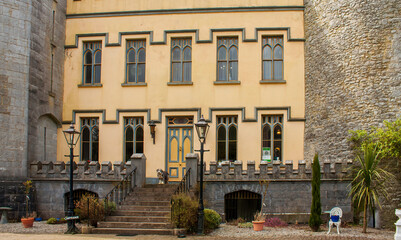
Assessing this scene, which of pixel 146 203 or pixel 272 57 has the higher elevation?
pixel 272 57

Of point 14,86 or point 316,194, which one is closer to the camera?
point 316,194

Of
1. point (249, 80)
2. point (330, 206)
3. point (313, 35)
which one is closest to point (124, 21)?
point (249, 80)

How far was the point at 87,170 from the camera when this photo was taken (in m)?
20.4

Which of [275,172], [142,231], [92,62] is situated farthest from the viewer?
[92,62]

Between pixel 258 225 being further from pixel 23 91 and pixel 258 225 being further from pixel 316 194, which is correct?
pixel 23 91

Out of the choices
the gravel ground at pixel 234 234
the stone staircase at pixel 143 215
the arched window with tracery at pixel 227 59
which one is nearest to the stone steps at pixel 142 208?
the stone staircase at pixel 143 215

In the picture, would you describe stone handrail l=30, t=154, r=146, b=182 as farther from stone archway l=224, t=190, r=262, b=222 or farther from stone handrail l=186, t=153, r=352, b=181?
stone archway l=224, t=190, r=262, b=222

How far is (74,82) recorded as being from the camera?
77.0ft

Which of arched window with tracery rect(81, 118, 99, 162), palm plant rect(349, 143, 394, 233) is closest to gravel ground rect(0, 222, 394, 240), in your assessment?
palm plant rect(349, 143, 394, 233)

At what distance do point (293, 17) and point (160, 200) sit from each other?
10875 mm

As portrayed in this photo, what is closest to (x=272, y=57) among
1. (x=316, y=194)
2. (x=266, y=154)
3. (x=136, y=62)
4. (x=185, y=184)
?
(x=266, y=154)

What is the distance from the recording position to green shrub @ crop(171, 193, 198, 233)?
15.9 meters

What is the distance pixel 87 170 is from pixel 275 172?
7.96 metres

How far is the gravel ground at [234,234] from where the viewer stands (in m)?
15.2
